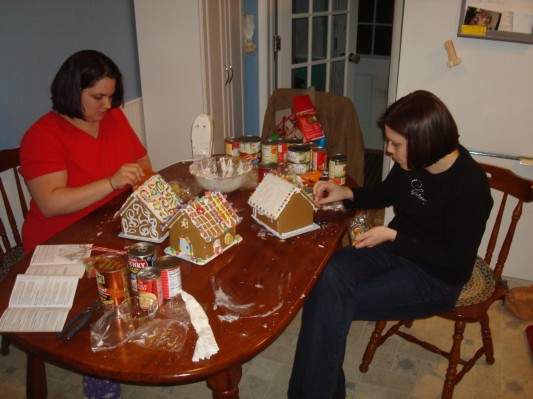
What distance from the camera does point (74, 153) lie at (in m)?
1.85

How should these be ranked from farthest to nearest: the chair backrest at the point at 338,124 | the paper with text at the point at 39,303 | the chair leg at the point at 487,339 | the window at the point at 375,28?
the window at the point at 375,28, the chair backrest at the point at 338,124, the chair leg at the point at 487,339, the paper with text at the point at 39,303

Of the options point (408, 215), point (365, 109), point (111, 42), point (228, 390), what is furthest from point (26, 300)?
point (365, 109)

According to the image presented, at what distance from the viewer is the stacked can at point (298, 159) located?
198 centimetres

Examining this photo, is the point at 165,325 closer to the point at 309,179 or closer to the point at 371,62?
the point at 309,179

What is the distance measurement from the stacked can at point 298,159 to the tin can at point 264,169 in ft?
0.27

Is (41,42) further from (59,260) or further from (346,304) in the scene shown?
(346,304)

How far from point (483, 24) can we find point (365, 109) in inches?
97.2

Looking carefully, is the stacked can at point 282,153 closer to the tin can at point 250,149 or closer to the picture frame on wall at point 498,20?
the tin can at point 250,149

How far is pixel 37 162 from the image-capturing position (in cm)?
173

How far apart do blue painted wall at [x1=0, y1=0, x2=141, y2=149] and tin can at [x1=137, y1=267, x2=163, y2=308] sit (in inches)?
55.8

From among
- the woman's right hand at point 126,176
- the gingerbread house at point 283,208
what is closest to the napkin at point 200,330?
the gingerbread house at point 283,208

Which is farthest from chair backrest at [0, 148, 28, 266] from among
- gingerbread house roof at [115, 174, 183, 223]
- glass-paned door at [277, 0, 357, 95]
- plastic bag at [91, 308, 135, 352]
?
glass-paned door at [277, 0, 357, 95]

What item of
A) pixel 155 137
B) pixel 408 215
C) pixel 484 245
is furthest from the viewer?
pixel 155 137

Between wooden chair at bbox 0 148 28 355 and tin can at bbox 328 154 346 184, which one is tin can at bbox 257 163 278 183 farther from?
wooden chair at bbox 0 148 28 355
